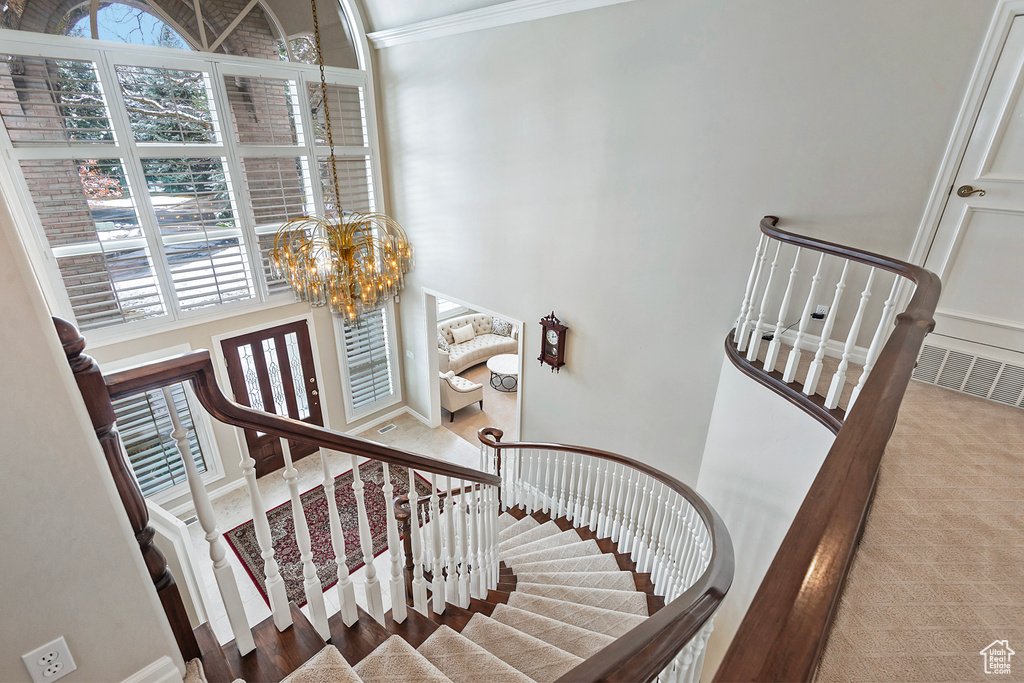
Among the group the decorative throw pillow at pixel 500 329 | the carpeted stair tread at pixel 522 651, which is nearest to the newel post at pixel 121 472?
the carpeted stair tread at pixel 522 651

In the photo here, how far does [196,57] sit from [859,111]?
5.29 m

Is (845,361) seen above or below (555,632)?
above

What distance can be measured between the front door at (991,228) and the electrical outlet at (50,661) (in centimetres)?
387

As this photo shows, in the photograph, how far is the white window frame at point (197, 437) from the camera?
4594 mm

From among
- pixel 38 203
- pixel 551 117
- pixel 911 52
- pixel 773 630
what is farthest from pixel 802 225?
pixel 38 203

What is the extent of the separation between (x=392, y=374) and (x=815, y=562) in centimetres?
661

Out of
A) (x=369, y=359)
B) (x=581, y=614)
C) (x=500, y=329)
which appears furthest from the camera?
(x=500, y=329)

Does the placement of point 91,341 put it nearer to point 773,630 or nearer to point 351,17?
point 351,17

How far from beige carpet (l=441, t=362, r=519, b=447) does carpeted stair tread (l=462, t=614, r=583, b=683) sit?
4.49 meters

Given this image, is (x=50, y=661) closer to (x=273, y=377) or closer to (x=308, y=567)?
(x=308, y=567)

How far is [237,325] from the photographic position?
524cm

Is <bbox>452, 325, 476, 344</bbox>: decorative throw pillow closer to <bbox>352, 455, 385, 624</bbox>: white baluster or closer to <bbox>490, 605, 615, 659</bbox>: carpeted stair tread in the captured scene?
<bbox>490, 605, 615, 659</bbox>: carpeted stair tread

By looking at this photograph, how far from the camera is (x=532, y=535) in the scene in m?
3.97

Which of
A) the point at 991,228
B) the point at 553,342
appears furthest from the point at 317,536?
the point at 991,228
